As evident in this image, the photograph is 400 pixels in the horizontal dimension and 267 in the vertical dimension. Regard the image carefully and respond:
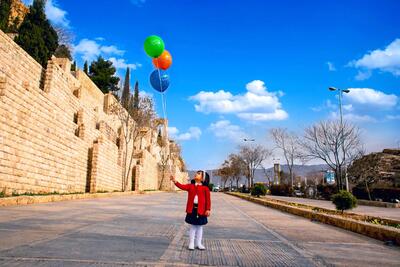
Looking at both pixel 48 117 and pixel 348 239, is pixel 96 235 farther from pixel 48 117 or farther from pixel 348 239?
pixel 48 117

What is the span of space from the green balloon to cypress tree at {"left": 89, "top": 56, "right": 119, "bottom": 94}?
117ft

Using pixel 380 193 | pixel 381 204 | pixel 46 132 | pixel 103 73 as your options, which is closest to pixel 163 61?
pixel 46 132

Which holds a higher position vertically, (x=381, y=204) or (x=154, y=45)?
(x=154, y=45)

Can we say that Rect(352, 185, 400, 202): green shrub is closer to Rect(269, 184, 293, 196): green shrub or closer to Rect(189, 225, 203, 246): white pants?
Rect(269, 184, 293, 196): green shrub

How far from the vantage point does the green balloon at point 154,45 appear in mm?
12938

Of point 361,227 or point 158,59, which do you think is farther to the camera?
point 158,59

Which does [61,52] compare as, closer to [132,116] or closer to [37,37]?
[132,116]

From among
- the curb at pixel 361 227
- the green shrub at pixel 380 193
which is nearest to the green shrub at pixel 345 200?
the curb at pixel 361 227

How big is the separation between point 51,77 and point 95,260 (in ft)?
55.2

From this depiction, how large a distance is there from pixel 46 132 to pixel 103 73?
3121 cm

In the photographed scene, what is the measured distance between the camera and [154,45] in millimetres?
12961

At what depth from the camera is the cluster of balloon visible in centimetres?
1298

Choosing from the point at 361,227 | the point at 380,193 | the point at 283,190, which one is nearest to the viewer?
the point at 361,227

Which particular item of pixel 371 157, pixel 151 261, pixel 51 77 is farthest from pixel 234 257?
pixel 371 157
